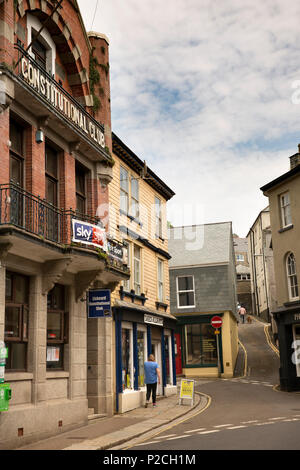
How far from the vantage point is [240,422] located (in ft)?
46.4

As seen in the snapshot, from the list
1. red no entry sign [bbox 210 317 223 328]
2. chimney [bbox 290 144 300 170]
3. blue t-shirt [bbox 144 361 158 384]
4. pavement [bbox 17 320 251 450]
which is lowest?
pavement [bbox 17 320 251 450]

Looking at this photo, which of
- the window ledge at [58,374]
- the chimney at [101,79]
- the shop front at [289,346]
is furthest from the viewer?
the shop front at [289,346]

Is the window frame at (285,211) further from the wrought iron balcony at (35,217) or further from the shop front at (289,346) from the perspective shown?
the wrought iron balcony at (35,217)

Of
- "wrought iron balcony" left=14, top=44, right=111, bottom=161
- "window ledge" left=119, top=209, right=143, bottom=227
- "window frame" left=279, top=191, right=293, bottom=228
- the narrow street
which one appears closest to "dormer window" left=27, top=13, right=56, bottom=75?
"wrought iron balcony" left=14, top=44, right=111, bottom=161

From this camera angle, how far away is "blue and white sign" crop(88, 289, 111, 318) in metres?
16.0

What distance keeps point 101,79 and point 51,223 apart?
655cm

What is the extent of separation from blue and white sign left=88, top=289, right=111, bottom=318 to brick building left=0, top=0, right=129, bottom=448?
43cm

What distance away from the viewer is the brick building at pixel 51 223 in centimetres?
1255

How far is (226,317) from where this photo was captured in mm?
34250

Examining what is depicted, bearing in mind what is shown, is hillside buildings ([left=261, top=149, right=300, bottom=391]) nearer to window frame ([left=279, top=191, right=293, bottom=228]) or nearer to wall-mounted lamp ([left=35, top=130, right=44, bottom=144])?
window frame ([left=279, top=191, right=293, bottom=228])

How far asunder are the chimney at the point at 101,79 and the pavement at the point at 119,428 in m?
8.77

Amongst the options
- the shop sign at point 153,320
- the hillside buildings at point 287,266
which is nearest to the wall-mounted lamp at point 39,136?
the shop sign at point 153,320

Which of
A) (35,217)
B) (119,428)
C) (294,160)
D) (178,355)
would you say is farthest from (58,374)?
(178,355)
